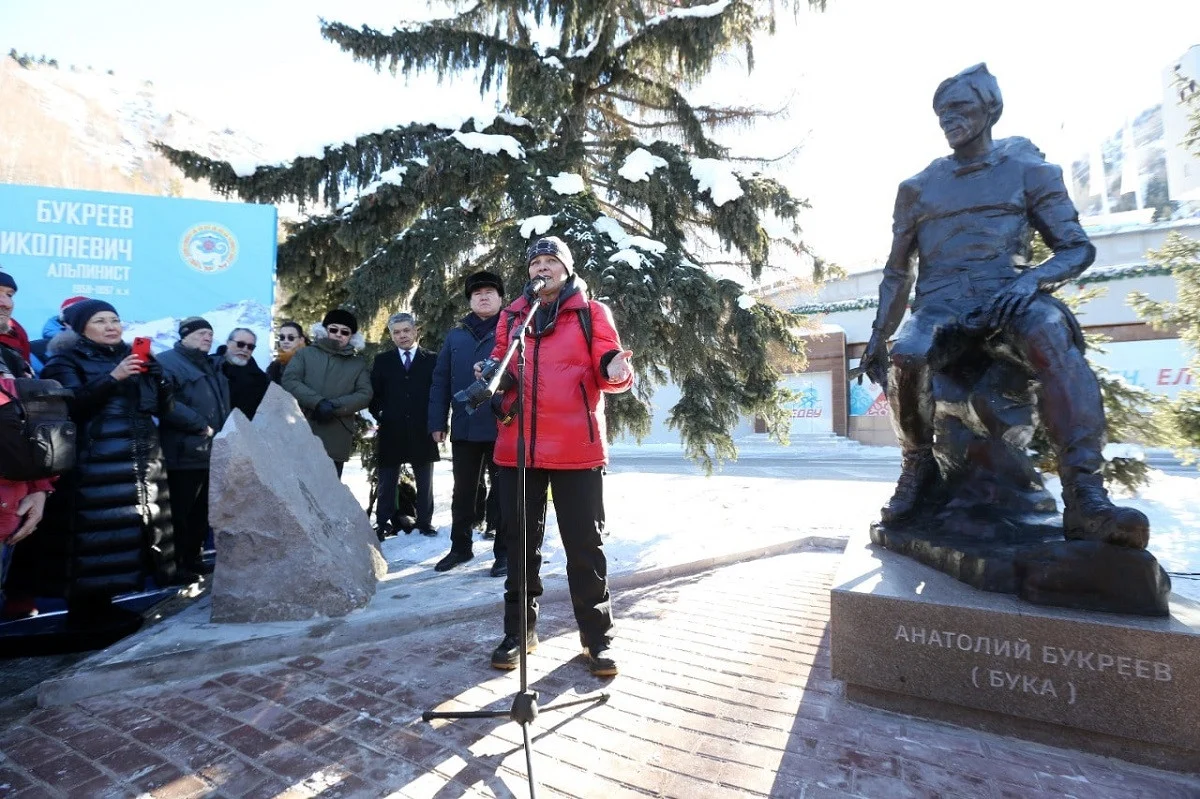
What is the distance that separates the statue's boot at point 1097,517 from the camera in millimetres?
2176

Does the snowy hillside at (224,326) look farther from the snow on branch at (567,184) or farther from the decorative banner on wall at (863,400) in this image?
the decorative banner on wall at (863,400)

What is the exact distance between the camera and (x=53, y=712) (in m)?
2.46

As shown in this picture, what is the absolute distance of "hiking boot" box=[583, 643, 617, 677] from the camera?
8.95 ft

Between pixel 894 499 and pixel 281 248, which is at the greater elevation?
pixel 281 248

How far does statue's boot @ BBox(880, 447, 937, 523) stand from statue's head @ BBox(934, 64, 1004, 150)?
158cm

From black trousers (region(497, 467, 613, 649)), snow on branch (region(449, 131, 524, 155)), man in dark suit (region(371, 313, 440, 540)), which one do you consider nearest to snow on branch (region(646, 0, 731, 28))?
snow on branch (region(449, 131, 524, 155))

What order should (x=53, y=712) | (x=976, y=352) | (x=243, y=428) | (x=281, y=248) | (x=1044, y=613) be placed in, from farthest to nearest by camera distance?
(x=281, y=248) → (x=243, y=428) → (x=976, y=352) → (x=53, y=712) → (x=1044, y=613)

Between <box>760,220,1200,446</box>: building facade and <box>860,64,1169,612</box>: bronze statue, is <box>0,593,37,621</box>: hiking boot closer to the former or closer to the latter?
<box>860,64,1169,612</box>: bronze statue

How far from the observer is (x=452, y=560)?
14.4 feet

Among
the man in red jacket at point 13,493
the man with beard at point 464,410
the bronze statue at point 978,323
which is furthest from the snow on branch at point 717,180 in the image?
the man in red jacket at point 13,493

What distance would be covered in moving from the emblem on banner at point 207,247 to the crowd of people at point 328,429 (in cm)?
76

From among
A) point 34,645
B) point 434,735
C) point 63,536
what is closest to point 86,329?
point 63,536

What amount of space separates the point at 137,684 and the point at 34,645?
954 millimetres

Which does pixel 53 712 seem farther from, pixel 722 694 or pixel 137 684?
pixel 722 694
